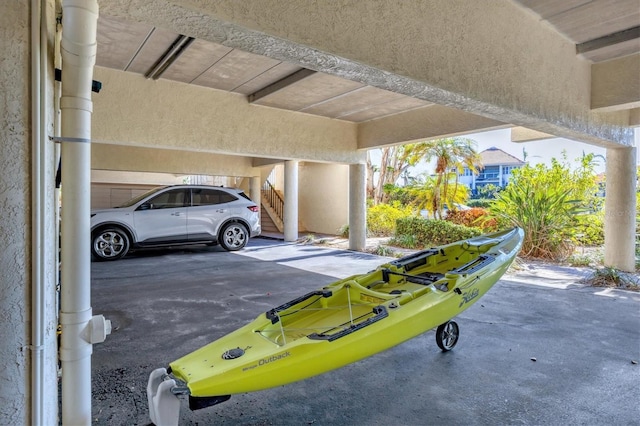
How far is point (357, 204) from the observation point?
9367 millimetres

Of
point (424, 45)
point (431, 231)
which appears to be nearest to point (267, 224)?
point (431, 231)

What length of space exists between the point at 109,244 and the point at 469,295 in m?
7.25

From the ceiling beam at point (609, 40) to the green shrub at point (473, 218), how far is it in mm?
5442

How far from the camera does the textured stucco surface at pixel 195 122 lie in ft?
19.1

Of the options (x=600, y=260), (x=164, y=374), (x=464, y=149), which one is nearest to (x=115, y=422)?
(x=164, y=374)

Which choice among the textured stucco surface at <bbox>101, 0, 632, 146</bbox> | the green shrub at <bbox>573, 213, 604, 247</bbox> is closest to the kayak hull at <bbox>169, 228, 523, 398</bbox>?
the textured stucco surface at <bbox>101, 0, 632, 146</bbox>

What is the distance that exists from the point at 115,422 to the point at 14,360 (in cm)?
96

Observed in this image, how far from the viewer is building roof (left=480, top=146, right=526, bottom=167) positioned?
1294 inches

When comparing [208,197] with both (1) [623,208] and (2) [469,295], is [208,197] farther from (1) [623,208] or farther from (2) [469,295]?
(1) [623,208]

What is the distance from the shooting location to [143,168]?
10.9 meters

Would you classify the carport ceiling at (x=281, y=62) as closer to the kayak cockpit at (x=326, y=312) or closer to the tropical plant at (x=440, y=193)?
the kayak cockpit at (x=326, y=312)

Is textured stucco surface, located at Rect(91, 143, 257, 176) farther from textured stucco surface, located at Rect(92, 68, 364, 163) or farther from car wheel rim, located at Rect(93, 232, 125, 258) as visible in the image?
textured stucco surface, located at Rect(92, 68, 364, 163)

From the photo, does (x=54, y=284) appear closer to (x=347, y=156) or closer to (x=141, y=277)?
(x=141, y=277)

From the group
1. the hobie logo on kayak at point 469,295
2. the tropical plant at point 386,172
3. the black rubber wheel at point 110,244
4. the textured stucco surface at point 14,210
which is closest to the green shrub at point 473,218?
the tropical plant at point 386,172
